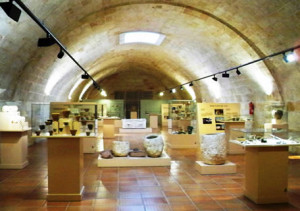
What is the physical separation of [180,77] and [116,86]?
8743mm

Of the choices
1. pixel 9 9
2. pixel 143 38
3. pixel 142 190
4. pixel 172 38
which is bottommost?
pixel 142 190

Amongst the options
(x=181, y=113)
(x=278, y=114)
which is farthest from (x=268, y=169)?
(x=181, y=113)

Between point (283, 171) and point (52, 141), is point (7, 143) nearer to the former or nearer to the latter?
point (52, 141)

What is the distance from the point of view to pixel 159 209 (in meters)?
4.96

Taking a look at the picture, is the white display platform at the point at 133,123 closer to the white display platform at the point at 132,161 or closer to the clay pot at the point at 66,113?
the white display platform at the point at 132,161

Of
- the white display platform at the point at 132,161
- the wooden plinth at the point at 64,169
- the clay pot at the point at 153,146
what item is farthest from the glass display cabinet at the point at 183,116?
the wooden plinth at the point at 64,169

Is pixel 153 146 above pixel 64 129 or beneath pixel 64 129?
beneath

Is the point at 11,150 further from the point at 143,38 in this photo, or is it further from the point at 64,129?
the point at 143,38

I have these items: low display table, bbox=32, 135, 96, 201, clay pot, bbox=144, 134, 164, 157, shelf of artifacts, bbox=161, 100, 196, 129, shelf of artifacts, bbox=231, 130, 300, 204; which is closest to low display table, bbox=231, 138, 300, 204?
shelf of artifacts, bbox=231, 130, 300, 204

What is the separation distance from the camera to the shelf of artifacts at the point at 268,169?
5238mm

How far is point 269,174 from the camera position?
5.26 meters

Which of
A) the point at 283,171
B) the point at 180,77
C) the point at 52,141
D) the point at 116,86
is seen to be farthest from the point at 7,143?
the point at 116,86

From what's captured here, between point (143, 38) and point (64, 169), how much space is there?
418 inches

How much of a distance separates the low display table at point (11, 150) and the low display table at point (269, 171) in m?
5.74
